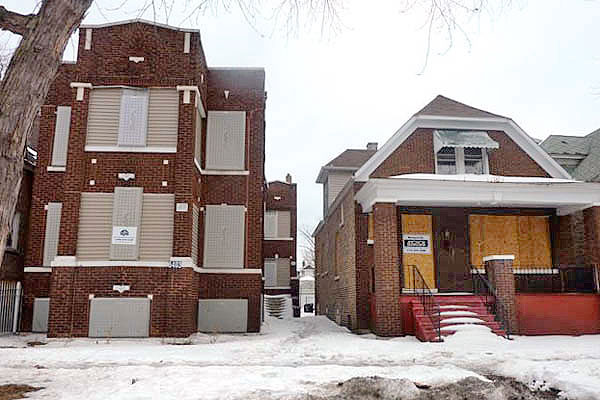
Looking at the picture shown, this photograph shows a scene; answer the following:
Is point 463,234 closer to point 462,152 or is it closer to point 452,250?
point 452,250

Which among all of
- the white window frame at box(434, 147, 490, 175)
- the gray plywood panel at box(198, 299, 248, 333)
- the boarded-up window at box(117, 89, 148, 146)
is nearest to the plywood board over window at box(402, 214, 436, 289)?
the white window frame at box(434, 147, 490, 175)

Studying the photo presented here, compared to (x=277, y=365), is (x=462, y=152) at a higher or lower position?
higher

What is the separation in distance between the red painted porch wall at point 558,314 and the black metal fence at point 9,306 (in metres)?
14.4

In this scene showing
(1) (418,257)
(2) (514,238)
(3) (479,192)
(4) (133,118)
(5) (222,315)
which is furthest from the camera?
(2) (514,238)

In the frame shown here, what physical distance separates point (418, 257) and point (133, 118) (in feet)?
30.0

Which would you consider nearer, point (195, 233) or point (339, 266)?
point (195, 233)

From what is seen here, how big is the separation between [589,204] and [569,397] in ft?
31.2

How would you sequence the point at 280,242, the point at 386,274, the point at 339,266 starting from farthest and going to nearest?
the point at 280,242 < the point at 339,266 < the point at 386,274

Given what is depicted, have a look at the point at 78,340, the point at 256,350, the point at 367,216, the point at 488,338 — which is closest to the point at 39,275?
the point at 78,340

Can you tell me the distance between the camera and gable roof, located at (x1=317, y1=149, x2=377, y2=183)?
2339 cm

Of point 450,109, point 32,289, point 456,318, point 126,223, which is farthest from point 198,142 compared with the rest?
point 456,318

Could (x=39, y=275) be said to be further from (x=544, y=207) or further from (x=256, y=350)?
(x=544, y=207)

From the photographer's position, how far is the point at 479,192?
13.9 m

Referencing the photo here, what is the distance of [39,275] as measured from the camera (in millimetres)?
16047
